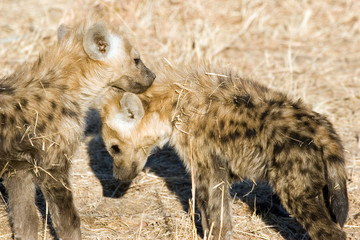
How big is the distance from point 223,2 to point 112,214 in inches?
247

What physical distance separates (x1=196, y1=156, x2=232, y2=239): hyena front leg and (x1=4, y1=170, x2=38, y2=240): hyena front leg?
1.44 m

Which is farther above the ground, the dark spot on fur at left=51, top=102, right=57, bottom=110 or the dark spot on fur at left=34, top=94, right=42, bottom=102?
the dark spot on fur at left=34, top=94, right=42, bottom=102

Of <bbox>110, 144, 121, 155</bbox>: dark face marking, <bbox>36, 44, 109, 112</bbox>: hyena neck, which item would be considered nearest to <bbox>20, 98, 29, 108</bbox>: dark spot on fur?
<bbox>36, 44, 109, 112</bbox>: hyena neck

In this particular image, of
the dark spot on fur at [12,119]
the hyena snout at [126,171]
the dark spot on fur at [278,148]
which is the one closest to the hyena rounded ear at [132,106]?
the hyena snout at [126,171]

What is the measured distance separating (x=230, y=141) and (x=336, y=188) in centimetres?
99

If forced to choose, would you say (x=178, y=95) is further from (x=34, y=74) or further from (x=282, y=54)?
(x=282, y=54)

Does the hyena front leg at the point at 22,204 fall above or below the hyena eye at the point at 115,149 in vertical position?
below

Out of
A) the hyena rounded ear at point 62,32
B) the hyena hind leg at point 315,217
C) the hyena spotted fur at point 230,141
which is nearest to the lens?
the hyena hind leg at point 315,217

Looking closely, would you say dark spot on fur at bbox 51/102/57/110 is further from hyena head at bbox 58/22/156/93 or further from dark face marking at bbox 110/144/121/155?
dark face marking at bbox 110/144/121/155

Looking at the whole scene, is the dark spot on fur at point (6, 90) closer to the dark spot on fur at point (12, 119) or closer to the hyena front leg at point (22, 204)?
the dark spot on fur at point (12, 119)

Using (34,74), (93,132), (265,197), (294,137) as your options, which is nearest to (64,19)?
(93,132)

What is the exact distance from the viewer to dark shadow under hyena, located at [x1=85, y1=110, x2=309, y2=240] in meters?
5.24

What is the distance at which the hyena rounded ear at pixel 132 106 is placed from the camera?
193 inches

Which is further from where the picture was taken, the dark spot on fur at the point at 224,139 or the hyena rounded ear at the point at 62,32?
the hyena rounded ear at the point at 62,32
